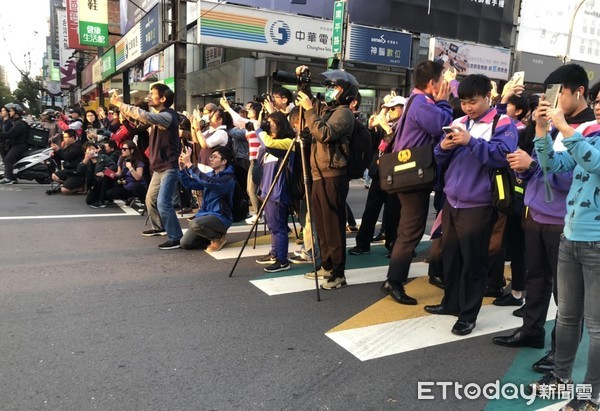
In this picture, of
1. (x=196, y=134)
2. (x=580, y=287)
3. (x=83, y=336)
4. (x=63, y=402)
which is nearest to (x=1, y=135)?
(x=196, y=134)

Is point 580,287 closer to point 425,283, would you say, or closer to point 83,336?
point 425,283

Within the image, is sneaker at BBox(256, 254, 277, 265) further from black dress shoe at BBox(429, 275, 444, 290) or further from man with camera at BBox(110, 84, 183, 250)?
black dress shoe at BBox(429, 275, 444, 290)

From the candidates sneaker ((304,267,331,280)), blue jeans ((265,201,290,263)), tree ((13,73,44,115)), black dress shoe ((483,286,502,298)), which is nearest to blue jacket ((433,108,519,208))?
black dress shoe ((483,286,502,298))

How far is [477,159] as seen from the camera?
346 cm

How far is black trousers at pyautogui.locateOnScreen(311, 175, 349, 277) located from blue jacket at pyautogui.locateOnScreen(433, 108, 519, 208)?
1.12 metres

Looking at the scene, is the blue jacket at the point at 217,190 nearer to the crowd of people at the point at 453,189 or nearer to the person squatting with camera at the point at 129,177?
the crowd of people at the point at 453,189

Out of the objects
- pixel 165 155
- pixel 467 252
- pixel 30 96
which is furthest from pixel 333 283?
pixel 30 96

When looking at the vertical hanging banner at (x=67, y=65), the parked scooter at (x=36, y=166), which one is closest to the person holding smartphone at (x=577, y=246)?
the parked scooter at (x=36, y=166)

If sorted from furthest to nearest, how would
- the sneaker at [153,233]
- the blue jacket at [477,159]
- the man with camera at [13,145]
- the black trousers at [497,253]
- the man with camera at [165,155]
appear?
the man with camera at [13,145] → the sneaker at [153,233] → the man with camera at [165,155] → the black trousers at [497,253] → the blue jacket at [477,159]

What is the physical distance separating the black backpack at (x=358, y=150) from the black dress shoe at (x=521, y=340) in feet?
6.34

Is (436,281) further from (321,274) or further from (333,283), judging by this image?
(321,274)

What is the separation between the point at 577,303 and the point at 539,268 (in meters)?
0.57

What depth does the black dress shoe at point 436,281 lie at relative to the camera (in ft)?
16.0

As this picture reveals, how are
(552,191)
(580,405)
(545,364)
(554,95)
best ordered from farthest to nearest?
(545,364)
(552,191)
(580,405)
(554,95)
